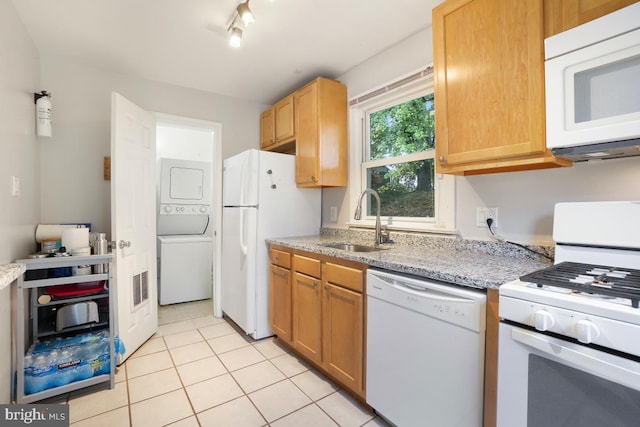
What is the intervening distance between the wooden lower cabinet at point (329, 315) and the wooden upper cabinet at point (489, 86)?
86cm

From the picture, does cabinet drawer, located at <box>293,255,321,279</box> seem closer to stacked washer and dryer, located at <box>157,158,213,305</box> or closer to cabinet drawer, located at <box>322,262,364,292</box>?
cabinet drawer, located at <box>322,262,364,292</box>

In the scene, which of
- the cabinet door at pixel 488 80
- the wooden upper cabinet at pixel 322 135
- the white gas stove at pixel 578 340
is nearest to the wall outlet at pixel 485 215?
the cabinet door at pixel 488 80

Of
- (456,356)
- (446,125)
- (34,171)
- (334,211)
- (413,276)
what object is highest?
(446,125)

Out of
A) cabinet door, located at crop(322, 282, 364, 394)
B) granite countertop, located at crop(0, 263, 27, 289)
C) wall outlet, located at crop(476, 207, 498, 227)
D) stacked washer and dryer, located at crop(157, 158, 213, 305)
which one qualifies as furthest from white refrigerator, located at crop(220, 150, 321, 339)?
wall outlet, located at crop(476, 207, 498, 227)

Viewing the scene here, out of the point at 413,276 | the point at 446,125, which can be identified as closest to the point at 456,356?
the point at 413,276

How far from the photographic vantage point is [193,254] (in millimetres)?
3619

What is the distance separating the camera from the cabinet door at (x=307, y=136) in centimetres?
252

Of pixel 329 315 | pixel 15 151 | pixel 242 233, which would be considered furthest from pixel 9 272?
pixel 329 315

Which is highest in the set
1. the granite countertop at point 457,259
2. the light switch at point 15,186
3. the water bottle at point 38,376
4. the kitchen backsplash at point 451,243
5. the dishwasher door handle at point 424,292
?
the light switch at point 15,186

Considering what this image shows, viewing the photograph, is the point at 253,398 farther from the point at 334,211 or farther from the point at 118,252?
the point at 334,211

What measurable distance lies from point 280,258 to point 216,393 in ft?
3.29

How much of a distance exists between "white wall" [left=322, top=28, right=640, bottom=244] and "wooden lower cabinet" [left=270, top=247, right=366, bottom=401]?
813 millimetres

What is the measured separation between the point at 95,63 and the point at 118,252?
1680mm

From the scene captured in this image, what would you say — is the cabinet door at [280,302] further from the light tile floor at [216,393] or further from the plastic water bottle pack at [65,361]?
the plastic water bottle pack at [65,361]
